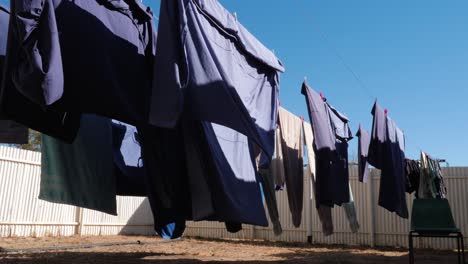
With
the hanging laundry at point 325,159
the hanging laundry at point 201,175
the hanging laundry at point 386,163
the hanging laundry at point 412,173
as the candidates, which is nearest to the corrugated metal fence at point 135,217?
the hanging laundry at point 412,173

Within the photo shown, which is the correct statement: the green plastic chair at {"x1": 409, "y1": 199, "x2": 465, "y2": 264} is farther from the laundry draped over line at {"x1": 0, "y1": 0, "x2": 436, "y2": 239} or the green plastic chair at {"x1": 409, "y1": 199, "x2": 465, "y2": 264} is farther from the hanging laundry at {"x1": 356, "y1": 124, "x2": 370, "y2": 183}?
the laundry draped over line at {"x1": 0, "y1": 0, "x2": 436, "y2": 239}

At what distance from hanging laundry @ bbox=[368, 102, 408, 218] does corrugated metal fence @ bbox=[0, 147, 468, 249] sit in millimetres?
3206

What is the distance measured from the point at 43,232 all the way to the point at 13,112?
6.77 metres

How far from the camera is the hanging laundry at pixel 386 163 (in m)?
5.04

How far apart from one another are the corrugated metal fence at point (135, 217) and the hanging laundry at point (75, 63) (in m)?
6.01

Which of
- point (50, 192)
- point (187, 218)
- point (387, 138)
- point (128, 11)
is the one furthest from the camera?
point (387, 138)

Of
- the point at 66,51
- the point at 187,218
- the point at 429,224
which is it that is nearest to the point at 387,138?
the point at 429,224

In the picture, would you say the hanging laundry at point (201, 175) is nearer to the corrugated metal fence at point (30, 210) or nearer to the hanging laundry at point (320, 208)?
the hanging laundry at point (320, 208)

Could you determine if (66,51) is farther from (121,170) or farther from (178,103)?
(121,170)

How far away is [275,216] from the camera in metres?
4.70

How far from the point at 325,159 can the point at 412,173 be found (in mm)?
3065

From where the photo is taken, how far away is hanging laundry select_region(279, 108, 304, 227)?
15.2 feet

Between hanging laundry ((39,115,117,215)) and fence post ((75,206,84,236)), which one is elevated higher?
hanging laundry ((39,115,117,215))

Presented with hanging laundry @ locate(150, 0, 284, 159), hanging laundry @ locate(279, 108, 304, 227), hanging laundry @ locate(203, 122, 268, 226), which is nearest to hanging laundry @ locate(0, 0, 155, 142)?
Result: hanging laundry @ locate(150, 0, 284, 159)
